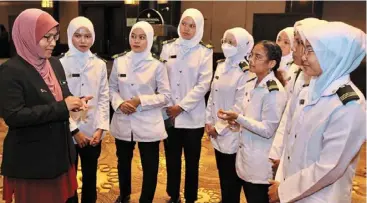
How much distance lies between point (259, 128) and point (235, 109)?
479mm

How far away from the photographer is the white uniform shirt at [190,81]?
2.96 meters

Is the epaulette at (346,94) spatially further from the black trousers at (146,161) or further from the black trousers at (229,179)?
the black trousers at (146,161)

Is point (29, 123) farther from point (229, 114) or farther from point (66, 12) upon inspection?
point (66, 12)

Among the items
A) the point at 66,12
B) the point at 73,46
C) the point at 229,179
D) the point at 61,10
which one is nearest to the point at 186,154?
the point at 229,179

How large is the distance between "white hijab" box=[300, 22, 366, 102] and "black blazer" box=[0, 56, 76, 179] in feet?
4.01

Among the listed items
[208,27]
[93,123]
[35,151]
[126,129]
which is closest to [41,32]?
[35,151]

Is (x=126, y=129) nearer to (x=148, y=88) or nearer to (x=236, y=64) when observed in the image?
(x=148, y=88)

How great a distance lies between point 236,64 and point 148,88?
71cm

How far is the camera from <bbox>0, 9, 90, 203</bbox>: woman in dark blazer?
68.2 inches

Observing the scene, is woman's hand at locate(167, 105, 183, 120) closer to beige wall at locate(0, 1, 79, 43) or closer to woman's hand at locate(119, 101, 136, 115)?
woman's hand at locate(119, 101, 136, 115)

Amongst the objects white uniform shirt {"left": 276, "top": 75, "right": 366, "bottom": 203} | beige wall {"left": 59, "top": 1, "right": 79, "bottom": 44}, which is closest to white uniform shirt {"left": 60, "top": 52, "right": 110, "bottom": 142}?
white uniform shirt {"left": 276, "top": 75, "right": 366, "bottom": 203}

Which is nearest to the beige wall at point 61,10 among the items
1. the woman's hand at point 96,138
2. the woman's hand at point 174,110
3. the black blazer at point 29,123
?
the woman's hand at point 174,110

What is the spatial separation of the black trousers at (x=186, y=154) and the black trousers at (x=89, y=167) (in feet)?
2.05

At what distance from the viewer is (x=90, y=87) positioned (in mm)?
2654
